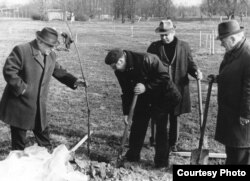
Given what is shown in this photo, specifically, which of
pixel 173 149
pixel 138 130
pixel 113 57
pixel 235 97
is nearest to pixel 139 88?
pixel 113 57

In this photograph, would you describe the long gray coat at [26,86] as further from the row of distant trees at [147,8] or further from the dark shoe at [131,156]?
the row of distant trees at [147,8]

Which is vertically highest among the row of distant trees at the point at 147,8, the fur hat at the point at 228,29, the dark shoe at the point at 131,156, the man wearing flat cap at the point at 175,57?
the row of distant trees at the point at 147,8

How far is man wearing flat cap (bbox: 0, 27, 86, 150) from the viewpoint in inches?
197

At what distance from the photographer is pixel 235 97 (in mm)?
4434

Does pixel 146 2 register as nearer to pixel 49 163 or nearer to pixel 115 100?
pixel 115 100

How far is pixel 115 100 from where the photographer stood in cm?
987

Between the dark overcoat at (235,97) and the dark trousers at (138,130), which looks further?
the dark trousers at (138,130)

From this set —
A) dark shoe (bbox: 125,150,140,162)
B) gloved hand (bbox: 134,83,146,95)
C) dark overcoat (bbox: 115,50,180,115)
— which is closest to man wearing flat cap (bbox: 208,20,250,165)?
dark overcoat (bbox: 115,50,180,115)

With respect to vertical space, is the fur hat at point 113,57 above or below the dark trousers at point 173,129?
above

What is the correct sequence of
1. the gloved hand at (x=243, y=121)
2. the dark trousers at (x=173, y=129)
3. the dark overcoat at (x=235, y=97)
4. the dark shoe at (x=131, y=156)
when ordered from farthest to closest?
1. the dark trousers at (x=173, y=129)
2. the dark shoe at (x=131, y=156)
3. the gloved hand at (x=243, y=121)
4. the dark overcoat at (x=235, y=97)

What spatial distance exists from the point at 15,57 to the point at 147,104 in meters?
1.85

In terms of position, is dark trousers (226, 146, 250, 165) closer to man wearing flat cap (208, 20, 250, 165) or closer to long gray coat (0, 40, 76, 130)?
man wearing flat cap (208, 20, 250, 165)

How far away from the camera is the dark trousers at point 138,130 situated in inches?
217

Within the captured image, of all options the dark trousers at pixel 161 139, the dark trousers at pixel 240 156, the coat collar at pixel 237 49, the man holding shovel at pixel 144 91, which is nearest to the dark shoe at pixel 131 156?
the man holding shovel at pixel 144 91
